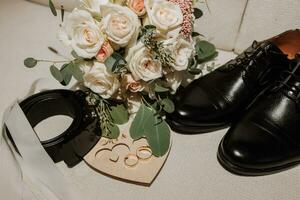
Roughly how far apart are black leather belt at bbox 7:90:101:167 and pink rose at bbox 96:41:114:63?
0.12 metres

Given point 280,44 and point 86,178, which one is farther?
point 280,44

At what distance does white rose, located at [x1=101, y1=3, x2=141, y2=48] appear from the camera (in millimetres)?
636

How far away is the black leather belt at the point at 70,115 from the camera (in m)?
0.69

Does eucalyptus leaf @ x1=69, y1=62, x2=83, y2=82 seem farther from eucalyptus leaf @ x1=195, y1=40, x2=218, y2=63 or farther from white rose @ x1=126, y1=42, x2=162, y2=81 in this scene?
eucalyptus leaf @ x1=195, y1=40, x2=218, y2=63

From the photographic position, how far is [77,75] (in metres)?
0.72

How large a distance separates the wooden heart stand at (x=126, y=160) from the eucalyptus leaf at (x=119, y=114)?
0.03 m

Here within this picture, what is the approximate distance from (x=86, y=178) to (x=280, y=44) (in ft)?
1.82

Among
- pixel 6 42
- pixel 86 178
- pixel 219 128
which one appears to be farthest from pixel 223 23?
pixel 6 42

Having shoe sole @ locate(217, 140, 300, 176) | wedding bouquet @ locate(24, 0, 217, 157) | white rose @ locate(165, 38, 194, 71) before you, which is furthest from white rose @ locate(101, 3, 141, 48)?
shoe sole @ locate(217, 140, 300, 176)

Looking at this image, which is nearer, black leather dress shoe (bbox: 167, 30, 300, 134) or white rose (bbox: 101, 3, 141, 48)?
white rose (bbox: 101, 3, 141, 48)

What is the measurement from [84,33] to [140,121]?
22 cm

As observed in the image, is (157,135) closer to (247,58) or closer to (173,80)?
(173,80)

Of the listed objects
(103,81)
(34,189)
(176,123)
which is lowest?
(34,189)

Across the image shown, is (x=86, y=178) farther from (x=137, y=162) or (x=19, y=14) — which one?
(x=19, y=14)
